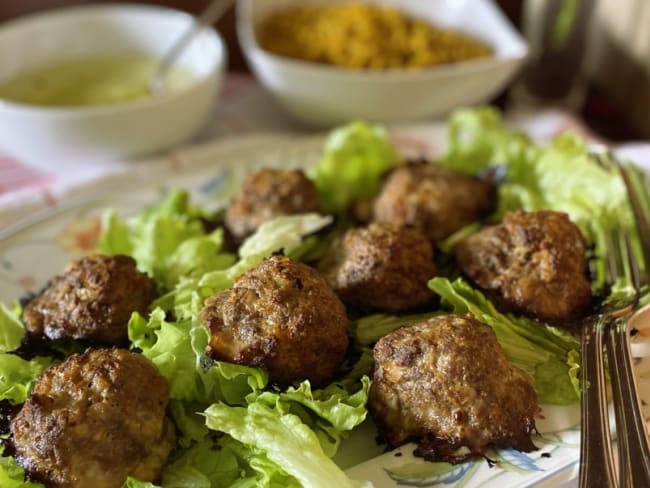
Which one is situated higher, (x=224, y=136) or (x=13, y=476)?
(x=13, y=476)

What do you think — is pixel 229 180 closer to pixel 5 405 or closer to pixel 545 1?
pixel 5 405

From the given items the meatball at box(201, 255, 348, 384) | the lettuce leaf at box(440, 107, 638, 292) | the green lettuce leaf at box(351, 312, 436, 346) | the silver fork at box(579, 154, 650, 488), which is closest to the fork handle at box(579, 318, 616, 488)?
the silver fork at box(579, 154, 650, 488)

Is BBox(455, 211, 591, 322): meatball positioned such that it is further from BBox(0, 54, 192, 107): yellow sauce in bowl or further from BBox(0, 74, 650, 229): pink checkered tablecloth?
BBox(0, 54, 192, 107): yellow sauce in bowl

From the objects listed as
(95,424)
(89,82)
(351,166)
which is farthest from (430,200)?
(89,82)

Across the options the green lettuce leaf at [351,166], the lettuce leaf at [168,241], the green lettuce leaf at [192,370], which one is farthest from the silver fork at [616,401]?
the lettuce leaf at [168,241]

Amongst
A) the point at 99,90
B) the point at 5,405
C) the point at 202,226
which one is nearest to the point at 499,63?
the point at 202,226

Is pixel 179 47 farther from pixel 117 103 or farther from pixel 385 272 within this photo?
pixel 385 272
